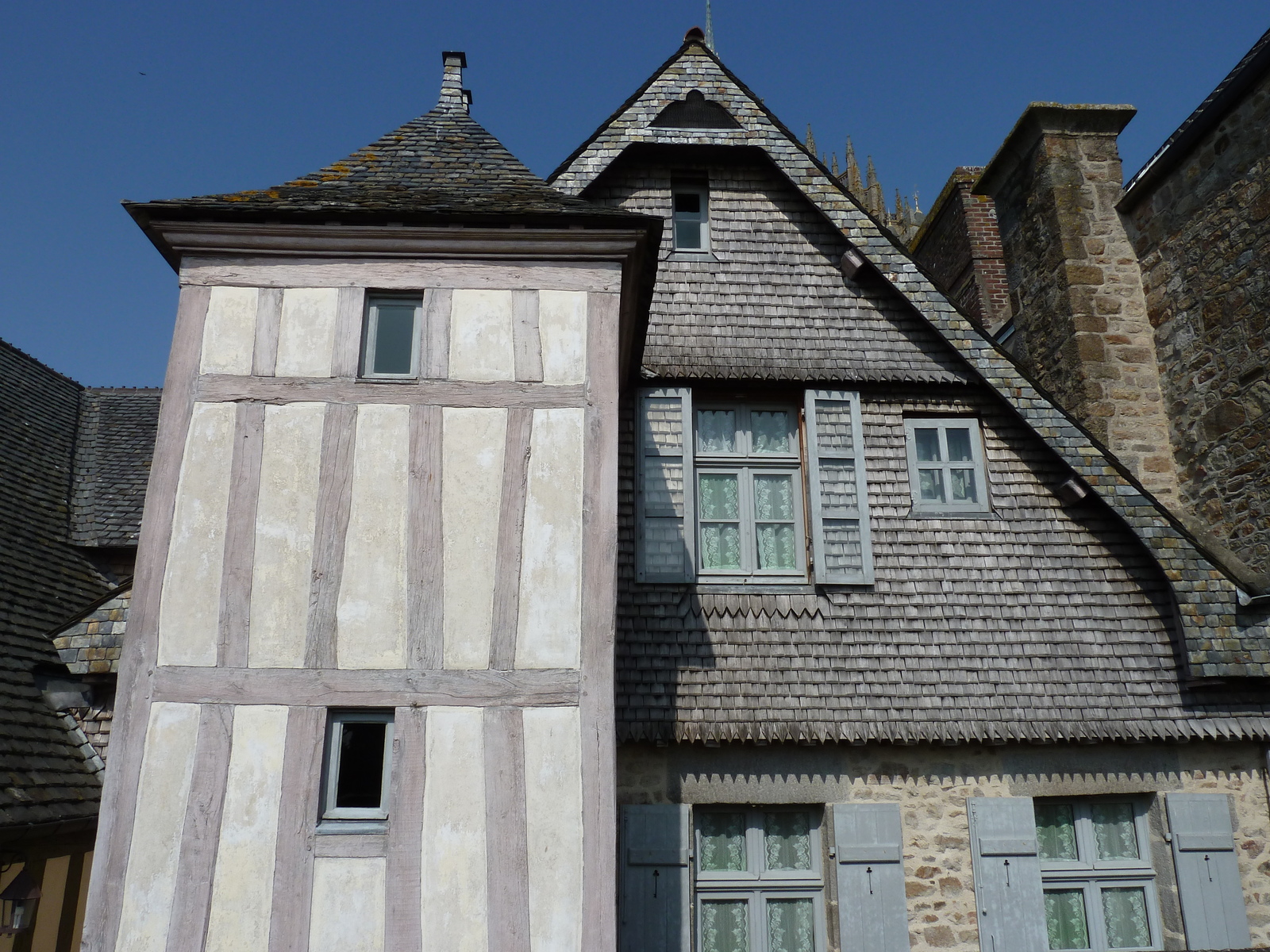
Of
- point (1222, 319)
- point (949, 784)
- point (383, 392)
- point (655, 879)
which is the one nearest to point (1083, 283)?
point (1222, 319)

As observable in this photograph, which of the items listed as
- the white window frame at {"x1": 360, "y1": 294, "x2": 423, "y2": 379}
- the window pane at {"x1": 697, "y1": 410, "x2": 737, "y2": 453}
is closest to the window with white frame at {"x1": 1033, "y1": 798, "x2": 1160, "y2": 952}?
the window pane at {"x1": 697, "y1": 410, "x2": 737, "y2": 453}

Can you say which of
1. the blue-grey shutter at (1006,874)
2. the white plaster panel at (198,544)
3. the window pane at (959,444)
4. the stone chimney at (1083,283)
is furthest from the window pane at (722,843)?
the stone chimney at (1083,283)

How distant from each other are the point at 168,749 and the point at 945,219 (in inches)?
398

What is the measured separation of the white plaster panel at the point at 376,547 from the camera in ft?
15.1

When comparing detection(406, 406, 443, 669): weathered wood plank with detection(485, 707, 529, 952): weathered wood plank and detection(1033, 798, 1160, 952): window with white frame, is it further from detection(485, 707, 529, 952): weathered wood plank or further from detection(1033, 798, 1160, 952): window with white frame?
detection(1033, 798, 1160, 952): window with white frame

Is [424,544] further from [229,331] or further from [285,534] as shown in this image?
[229,331]

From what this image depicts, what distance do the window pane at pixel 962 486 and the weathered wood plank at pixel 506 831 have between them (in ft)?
12.3

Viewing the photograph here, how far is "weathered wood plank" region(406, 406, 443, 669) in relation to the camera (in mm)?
4613

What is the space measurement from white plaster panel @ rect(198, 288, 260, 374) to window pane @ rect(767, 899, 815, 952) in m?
4.49

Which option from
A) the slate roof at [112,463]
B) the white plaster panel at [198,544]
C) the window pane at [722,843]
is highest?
the slate roof at [112,463]

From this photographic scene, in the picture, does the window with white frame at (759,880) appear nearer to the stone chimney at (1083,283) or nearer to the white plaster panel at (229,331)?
the white plaster panel at (229,331)

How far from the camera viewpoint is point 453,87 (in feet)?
24.6

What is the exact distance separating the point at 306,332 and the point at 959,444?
4.56 meters

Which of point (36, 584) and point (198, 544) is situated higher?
point (36, 584)
